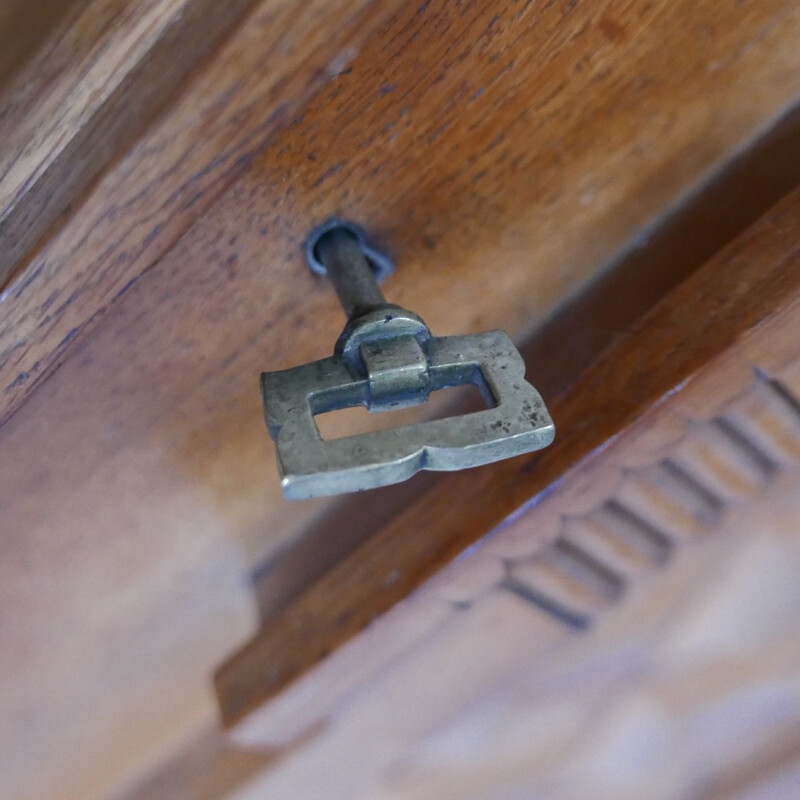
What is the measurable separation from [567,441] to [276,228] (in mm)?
203

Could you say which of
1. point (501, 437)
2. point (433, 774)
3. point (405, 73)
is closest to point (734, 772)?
point (433, 774)

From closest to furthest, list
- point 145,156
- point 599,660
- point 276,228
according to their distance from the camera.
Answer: point 145,156
point 276,228
point 599,660

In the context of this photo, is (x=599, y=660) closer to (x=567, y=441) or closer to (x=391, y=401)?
(x=567, y=441)

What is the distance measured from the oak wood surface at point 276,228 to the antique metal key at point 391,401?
0.23 ft

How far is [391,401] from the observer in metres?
0.33

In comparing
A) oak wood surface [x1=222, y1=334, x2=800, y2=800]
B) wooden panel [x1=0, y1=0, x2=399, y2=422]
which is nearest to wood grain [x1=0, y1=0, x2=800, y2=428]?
wooden panel [x1=0, y1=0, x2=399, y2=422]

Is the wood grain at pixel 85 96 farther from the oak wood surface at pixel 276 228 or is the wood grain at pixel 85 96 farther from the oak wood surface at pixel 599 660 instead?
the oak wood surface at pixel 599 660

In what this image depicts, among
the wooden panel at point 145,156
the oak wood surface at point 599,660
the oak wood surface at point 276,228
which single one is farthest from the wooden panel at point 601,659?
the wooden panel at point 145,156

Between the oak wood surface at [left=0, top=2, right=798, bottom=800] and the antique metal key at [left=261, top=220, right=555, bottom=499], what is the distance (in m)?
0.07

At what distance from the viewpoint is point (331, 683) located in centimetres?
57

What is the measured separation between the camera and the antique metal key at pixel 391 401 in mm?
295

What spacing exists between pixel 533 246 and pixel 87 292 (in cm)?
26

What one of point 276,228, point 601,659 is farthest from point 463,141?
point 601,659

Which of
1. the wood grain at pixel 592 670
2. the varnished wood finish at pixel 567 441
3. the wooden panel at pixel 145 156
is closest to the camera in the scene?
Answer: the wooden panel at pixel 145 156
